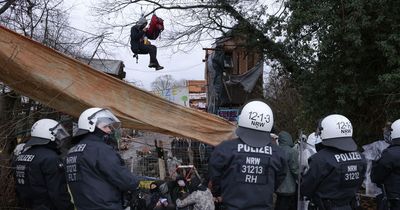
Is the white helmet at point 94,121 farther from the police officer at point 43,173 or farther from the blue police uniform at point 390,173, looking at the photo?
the blue police uniform at point 390,173

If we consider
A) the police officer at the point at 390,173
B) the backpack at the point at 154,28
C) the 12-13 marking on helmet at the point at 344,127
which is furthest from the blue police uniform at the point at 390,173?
the backpack at the point at 154,28

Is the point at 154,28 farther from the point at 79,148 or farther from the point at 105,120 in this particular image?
the point at 79,148

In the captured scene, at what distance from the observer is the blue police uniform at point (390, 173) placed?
6293mm

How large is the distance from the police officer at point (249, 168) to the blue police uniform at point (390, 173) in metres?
2.14

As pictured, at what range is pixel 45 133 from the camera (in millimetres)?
5852

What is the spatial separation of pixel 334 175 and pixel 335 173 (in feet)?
0.09

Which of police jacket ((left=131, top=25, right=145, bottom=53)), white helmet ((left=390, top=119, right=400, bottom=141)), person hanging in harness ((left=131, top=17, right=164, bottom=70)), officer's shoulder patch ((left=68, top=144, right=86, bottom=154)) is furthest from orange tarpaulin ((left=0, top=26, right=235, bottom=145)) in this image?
police jacket ((left=131, top=25, right=145, bottom=53))

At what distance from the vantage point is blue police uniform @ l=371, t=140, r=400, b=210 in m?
6.29

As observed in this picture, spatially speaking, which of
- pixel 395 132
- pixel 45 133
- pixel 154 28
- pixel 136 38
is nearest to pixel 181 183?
pixel 45 133

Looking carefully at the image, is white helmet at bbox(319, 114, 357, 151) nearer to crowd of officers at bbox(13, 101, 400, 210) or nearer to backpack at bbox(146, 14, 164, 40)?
crowd of officers at bbox(13, 101, 400, 210)

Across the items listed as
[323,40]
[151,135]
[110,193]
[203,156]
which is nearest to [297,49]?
[323,40]

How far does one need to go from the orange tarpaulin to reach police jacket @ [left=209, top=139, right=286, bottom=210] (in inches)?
66.7

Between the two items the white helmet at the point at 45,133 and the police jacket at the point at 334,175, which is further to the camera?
the white helmet at the point at 45,133

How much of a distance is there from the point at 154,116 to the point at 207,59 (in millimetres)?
15416
